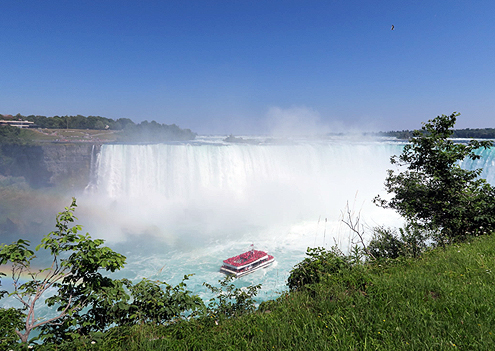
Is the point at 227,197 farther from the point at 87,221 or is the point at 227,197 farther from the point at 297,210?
the point at 87,221

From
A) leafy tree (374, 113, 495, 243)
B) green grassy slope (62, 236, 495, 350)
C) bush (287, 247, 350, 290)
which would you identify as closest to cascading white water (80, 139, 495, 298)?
leafy tree (374, 113, 495, 243)

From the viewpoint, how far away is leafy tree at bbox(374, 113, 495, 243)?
5.53 metres

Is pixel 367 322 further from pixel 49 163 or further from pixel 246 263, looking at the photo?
pixel 49 163

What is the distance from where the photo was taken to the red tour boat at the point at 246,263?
40.4ft

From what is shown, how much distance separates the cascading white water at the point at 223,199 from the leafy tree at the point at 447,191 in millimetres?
8465

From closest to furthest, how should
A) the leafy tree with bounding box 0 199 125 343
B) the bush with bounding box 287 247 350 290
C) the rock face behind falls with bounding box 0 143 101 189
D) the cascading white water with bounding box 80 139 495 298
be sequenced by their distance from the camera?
the leafy tree with bounding box 0 199 125 343 < the bush with bounding box 287 247 350 290 < the cascading white water with bounding box 80 139 495 298 < the rock face behind falls with bounding box 0 143 101 189

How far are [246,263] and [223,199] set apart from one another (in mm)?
13451

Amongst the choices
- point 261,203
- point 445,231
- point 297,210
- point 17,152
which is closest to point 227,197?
point 261,203

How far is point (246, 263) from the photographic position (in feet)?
40.7

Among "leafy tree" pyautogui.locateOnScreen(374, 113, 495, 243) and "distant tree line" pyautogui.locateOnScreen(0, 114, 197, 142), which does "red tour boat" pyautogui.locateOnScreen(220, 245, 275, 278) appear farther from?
"distant tree line" pyautogui.locateOnScreen(0, 114, 197, 142)

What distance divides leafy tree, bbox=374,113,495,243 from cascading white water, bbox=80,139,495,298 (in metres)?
8.46

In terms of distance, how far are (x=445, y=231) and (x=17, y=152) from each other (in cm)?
3912

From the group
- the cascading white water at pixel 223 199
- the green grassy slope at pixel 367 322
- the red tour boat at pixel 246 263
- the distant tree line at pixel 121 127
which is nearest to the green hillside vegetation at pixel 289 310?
the green grassy slope at pixel 367 322

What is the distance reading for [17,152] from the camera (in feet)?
93.7
